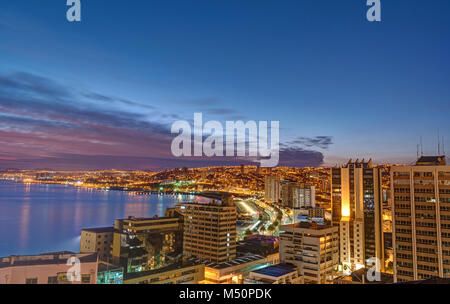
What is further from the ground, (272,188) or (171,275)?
(272,188)

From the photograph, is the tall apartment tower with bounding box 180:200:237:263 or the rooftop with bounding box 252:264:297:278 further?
the tall apartment tower with bounding box 180:200:237:263

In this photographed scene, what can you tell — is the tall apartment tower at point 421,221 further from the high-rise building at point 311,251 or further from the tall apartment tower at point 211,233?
the tall apartment tower at point 211,233

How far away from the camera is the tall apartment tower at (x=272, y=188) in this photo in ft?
126

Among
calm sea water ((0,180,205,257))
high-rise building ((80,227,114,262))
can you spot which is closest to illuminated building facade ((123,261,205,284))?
high-rise building ((80,227,114,262))

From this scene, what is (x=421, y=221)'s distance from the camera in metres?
8.17

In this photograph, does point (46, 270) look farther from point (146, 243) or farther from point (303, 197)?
point (303, 197)

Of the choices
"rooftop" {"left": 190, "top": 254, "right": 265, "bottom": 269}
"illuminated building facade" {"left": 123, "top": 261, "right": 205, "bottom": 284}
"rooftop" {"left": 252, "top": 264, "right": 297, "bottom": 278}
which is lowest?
"rooftop" {"left": 190, "top": 254, "right": 265, "bottom": 269}

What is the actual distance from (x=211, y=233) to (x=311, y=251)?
4.13 meters

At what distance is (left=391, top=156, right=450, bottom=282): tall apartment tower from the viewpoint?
309 inches

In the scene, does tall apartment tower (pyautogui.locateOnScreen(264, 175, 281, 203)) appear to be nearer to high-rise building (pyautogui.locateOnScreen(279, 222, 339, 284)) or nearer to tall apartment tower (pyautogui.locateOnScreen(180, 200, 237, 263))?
tall apartment tower (pyautogui.locateOnScreen(180, 200, 237, 263))

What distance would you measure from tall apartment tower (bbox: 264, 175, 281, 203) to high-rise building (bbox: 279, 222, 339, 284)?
2698 centimetres

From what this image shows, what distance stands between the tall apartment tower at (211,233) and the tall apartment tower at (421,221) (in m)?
6.25

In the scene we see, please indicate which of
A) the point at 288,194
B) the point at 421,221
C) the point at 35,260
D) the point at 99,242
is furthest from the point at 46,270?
the point at 288,194

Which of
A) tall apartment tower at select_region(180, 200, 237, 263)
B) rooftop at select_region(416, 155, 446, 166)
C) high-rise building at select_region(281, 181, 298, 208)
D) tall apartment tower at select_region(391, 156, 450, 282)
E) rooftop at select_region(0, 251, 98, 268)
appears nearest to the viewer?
rooftop at select_region(0, 251, 98, 268)
